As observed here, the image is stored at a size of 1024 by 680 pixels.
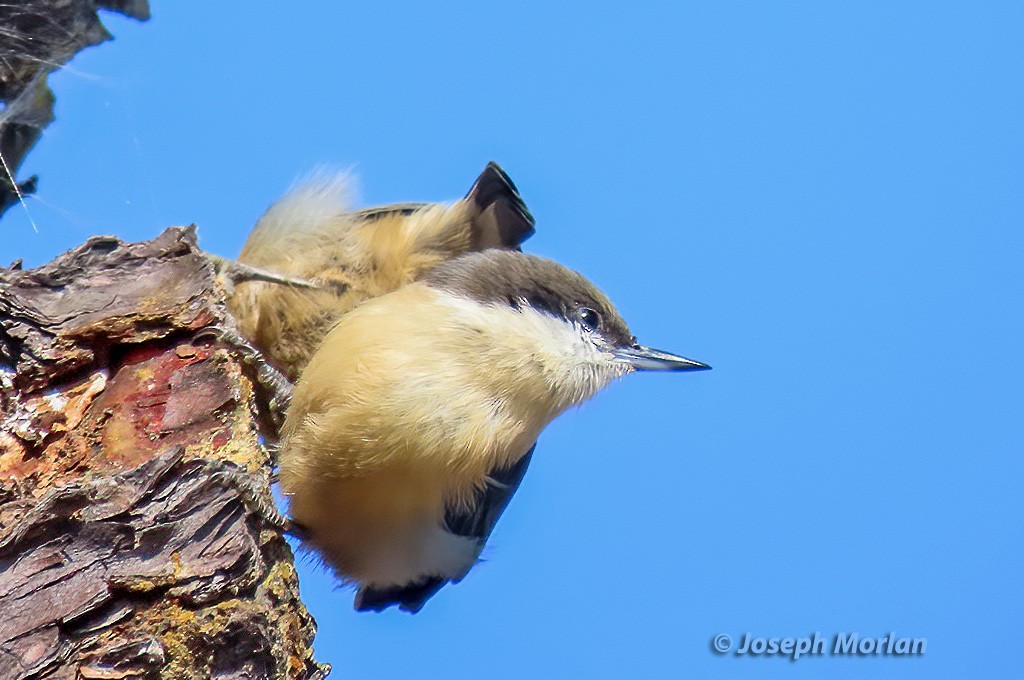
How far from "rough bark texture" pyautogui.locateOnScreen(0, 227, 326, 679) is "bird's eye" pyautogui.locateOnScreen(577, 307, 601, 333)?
1.04m

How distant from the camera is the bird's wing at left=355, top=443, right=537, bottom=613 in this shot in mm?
2875

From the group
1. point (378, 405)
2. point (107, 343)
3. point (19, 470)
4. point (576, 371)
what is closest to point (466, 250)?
point (576, 371)

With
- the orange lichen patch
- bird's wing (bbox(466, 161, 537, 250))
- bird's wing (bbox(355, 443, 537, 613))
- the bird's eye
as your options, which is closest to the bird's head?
the bird's eye

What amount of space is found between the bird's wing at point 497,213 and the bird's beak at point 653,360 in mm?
549

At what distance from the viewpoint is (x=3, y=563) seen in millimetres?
1874

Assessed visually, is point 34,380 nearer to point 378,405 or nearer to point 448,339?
point 378,405

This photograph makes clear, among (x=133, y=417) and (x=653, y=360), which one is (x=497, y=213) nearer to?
(x=653, y=360)

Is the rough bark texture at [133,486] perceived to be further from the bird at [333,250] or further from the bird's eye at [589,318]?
the bird's eye at [589,318]

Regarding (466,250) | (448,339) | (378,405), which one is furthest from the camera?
(466,250)

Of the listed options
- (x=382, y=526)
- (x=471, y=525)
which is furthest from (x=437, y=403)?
(x=471, y=525)

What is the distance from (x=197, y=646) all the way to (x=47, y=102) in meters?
1.87

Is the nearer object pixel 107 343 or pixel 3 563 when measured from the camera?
pixel 3 563

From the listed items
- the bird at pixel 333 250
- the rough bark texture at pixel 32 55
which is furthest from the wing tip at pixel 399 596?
the rough bark texture at pixel 32 55

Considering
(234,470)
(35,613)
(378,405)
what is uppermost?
(378,405)
